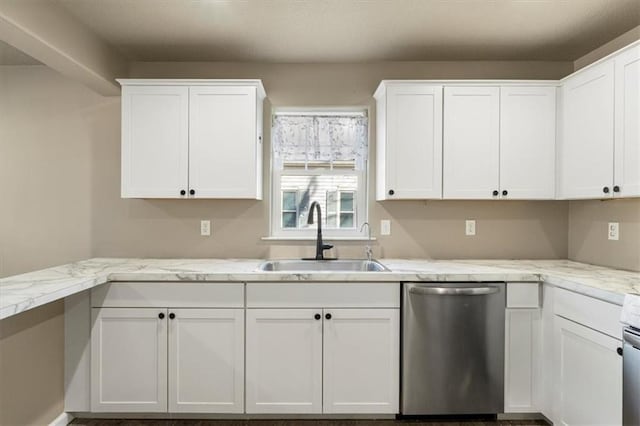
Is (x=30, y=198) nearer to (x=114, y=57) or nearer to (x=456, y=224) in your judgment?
(x=114, y=57)

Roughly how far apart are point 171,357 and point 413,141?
2.07 m

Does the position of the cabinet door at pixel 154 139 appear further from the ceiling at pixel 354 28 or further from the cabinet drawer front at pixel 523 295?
the cabinet drawer front at pixel 523 295

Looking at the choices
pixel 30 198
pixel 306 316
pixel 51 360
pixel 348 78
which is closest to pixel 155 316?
pixel 51 360

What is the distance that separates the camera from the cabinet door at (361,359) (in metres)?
2.14

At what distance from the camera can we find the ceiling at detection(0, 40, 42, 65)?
2482 mm

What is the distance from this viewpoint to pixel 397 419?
7.25 ft

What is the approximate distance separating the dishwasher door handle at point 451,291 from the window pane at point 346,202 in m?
1.00

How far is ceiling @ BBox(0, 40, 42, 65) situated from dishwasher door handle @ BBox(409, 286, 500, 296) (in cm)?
312

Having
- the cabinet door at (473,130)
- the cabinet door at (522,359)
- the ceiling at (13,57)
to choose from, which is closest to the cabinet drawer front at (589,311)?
the cabinet door at (522,359)

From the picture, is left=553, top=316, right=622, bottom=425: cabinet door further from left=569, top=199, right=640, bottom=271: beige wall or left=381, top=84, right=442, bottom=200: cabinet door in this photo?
left=381, top=84, right=442, bottom=200: cabinet door

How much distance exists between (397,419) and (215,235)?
70.9 inches

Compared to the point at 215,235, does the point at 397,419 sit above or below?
below

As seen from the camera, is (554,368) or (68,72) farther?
(68,72)

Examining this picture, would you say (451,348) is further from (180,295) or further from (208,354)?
(180,295)
